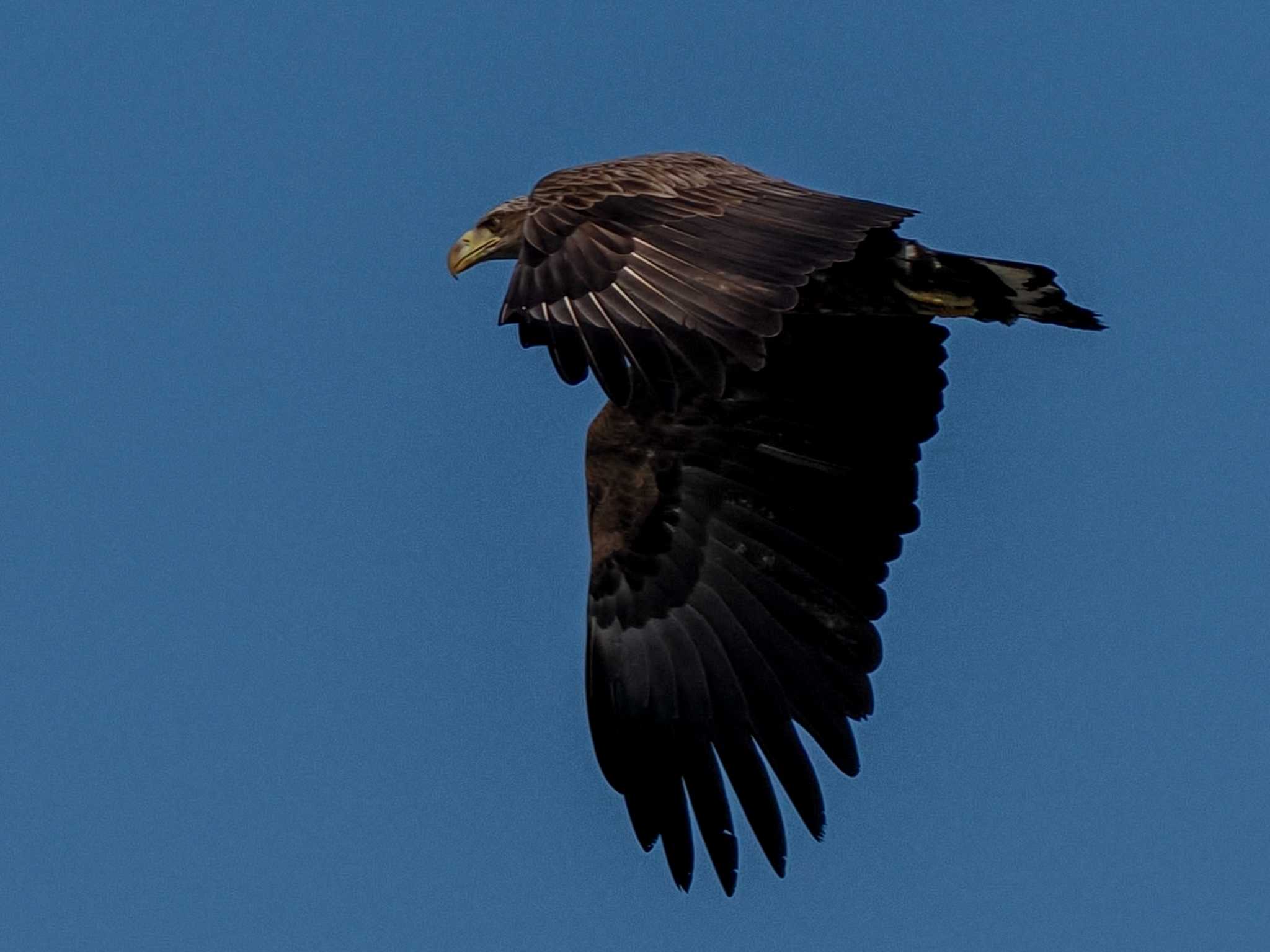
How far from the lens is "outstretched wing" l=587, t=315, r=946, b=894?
1108 cm

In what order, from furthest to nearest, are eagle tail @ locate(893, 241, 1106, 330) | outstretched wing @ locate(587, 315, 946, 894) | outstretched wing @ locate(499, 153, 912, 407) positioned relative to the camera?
outstretched wing @ locate(587, 315, 946, 894), eagle tail @ locate(893, 241, 1106, 330), outstretched wing @ locate(499, 153, 912, 407)

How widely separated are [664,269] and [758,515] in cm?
297

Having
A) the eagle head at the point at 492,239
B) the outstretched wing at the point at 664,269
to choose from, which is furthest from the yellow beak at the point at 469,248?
the outstretched wing at the point at 664,269

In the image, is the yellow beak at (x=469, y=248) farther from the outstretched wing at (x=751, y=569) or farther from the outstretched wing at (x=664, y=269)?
the outstretched wing at (x=664, y=269)

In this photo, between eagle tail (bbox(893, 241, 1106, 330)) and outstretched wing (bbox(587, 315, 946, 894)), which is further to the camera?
outstretched wing (bbox(587, 315, 946, 894))

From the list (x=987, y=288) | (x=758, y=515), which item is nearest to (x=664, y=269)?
(x=987, y=288)

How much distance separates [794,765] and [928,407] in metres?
1.67

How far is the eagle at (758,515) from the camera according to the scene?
10555 mm

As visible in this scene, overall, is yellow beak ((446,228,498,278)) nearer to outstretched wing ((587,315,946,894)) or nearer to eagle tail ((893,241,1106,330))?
outstretched wing ((587,315,946,894))

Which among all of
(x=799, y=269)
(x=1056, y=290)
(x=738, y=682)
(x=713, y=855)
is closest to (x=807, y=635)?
(x=738, y=682)

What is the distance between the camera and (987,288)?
416 inches

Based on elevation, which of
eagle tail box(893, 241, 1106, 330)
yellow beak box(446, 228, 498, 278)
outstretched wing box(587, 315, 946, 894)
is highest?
yellow beak box(446, 228, 498, 278)

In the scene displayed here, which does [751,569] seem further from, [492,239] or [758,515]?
[492,239]

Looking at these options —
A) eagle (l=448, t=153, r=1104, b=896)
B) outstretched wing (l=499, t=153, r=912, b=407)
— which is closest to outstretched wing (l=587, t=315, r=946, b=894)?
eagle (l=448, t=153, r=1104, b=896)
